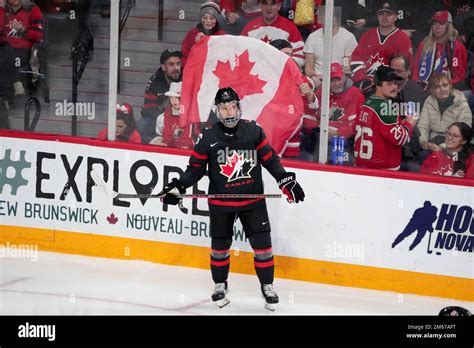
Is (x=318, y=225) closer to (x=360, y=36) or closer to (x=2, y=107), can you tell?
(x=360, y=36)

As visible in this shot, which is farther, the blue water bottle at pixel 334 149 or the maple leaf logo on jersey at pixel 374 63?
the blue water bottle at pixel 334 149

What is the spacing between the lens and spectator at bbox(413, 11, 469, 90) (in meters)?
7.28

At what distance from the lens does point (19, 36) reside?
8547mm

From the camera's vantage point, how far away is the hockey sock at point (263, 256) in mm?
7188

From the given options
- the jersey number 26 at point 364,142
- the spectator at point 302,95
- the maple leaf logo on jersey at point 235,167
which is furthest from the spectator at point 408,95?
the maple leaf logo on jersey at point 235,167

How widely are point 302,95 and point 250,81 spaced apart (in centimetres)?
38

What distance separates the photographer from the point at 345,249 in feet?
24.9

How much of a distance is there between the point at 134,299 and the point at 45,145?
1.65m

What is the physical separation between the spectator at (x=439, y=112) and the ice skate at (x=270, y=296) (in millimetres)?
1266

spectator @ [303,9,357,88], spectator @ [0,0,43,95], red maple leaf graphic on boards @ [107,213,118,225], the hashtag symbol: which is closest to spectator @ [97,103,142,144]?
red maple leaf graphic on boards @ [107,213,118,225]

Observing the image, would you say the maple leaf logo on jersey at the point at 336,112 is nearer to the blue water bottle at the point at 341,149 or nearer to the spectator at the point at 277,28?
the blue water bottle at the point at 341,149

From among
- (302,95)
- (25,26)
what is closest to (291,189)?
(302,95)

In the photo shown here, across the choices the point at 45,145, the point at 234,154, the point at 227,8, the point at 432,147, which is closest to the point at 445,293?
the point at 432,147

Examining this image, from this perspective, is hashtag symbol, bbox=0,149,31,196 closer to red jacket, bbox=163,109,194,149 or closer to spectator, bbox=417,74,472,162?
red jacket, bbox=163,109,194,149
